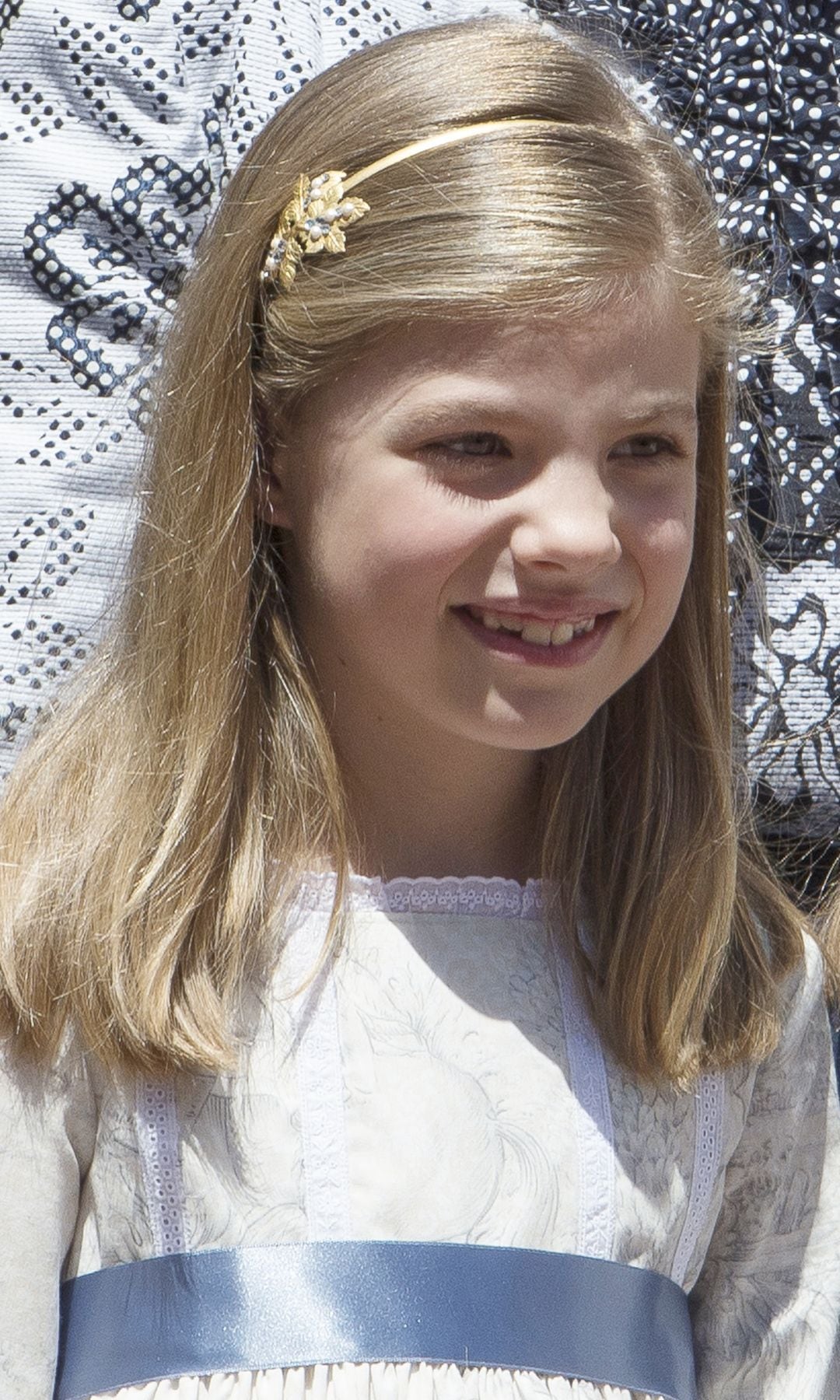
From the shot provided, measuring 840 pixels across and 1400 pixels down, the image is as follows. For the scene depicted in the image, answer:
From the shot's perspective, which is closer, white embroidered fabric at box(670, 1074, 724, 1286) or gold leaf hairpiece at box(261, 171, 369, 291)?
gold leaf hairpiece at box(261, 171, 369, 291)

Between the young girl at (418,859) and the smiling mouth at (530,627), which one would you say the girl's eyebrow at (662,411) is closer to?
the young girl at (418,859)

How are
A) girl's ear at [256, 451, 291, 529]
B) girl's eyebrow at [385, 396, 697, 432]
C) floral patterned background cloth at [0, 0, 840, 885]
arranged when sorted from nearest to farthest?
girl's eyebrow at [385, 396, 697, 432] < girl's ear at [256, 451, 291, 529] < floral patterned background cloth at [0, 0, 840, 885]

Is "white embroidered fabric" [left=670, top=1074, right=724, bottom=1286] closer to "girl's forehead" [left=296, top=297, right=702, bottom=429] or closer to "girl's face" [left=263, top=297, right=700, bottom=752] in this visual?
"girl's face" [left=263, top=297, right=700, bottom=752]

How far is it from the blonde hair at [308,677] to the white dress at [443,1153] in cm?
4

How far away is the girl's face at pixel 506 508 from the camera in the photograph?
1.22m

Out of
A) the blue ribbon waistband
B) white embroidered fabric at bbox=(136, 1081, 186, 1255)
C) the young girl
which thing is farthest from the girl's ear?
the blue ribbon waistband

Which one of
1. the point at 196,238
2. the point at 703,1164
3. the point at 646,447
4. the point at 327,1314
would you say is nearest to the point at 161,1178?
the point at 327,1314

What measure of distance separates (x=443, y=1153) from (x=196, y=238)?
85 centimetres

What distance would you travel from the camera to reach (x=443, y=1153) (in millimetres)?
1296

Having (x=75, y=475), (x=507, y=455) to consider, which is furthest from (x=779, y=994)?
(x=75, y=475)

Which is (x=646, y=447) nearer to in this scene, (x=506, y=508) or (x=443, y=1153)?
(x=506, y=508)

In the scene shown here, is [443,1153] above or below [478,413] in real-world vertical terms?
below

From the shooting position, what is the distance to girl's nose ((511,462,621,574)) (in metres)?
1.22

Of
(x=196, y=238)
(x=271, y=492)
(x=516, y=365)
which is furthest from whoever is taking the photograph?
(x=196, y=238)
